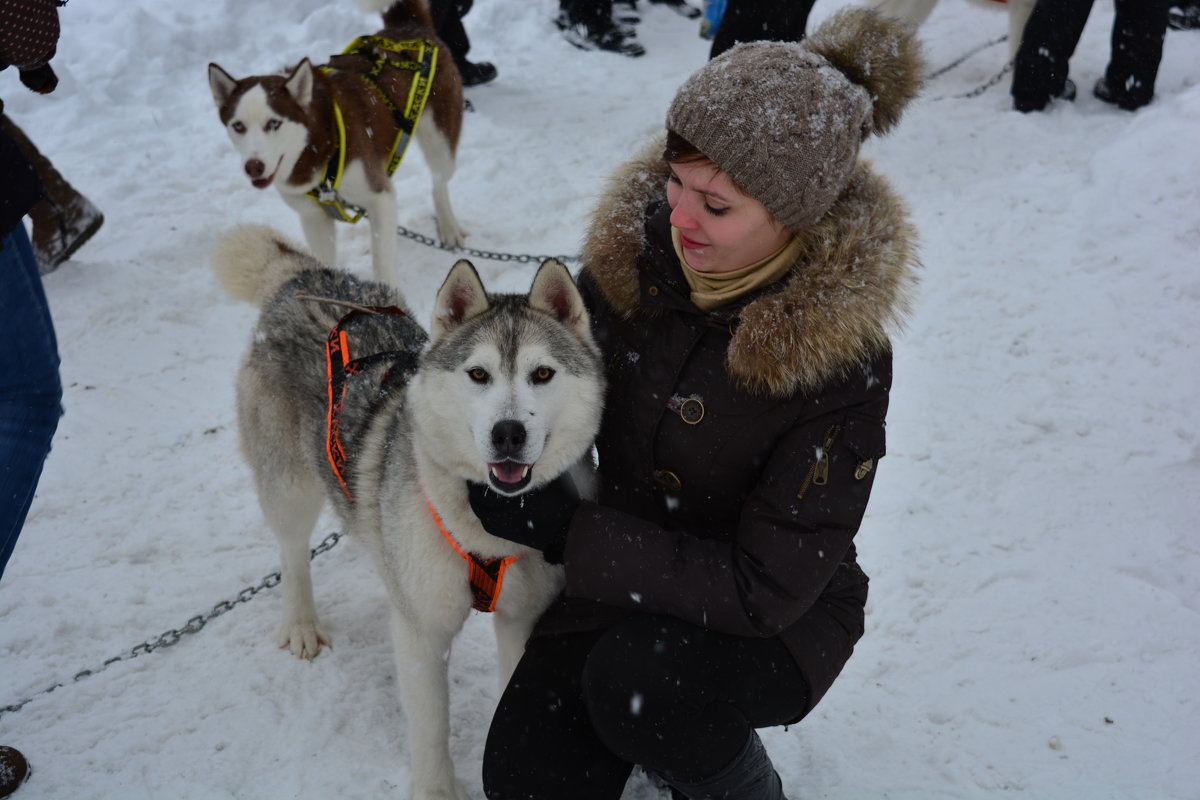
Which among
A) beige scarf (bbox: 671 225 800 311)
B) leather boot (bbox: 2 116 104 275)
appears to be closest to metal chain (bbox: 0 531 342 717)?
beige scarf (bbox: 671 225 800 311)

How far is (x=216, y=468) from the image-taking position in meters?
3.59

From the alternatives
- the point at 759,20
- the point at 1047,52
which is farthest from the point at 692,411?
the point at 1047,52

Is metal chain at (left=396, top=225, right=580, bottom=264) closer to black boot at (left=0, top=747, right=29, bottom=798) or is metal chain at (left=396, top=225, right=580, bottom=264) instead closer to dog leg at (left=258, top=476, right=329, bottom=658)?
dog leg at (left=258, top=476, right=329, bottom=658)

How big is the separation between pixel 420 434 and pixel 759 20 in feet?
13.1

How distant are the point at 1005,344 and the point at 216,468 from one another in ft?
12.0

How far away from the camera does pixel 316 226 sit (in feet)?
14.8

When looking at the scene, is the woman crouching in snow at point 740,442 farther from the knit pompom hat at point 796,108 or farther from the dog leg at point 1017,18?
the dog leg at point 1017,18

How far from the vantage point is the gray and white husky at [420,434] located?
6.33 feet

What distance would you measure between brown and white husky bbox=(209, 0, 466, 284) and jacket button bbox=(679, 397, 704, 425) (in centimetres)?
289

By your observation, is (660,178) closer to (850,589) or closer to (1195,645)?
(850,589)

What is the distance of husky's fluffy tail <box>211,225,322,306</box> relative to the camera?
2898 mm

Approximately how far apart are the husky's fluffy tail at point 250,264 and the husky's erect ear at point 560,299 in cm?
119

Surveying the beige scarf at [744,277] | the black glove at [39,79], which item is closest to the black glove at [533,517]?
the beige scarf at [744,277]

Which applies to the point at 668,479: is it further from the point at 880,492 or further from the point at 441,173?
the point at 441,173
